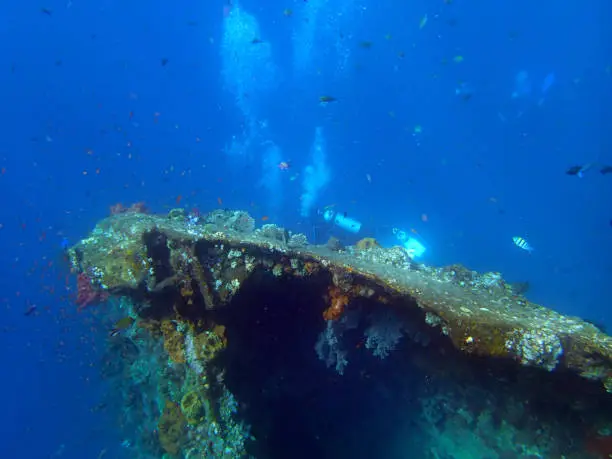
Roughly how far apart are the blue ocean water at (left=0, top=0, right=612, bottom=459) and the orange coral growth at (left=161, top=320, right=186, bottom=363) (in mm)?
26874

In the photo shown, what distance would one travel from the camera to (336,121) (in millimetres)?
43188

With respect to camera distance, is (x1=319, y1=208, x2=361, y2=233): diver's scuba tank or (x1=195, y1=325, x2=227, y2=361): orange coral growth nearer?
(x1=195, y1=325, x2=227, y2=361): orange coral growth

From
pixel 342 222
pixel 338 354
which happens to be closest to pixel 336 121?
pixel 342 222

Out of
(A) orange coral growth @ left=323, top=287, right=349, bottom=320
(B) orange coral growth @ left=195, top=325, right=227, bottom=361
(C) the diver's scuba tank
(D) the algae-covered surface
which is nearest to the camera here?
(D) the algae-covered surface

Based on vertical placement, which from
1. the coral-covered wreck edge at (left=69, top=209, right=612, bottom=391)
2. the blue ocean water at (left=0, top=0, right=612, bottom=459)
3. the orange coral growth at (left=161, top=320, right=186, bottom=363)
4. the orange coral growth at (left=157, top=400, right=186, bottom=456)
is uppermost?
the blue ocean water at (left=0, top=0, right=612, bottom=459)

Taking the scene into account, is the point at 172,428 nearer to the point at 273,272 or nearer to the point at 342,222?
A: the point at 273,272

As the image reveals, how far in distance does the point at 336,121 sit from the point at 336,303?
1608 inches

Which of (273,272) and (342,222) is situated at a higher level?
(342,222)

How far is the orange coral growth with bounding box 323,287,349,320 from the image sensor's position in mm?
4891

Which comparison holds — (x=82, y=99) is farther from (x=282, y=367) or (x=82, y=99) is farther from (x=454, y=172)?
(x=282, y=367)

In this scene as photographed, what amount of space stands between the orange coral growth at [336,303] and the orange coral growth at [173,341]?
2040mm

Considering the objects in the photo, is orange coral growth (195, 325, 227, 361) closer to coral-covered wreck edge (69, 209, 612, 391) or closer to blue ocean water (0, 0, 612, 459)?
coral-covered wreck edge (69, 209, 612, 391)

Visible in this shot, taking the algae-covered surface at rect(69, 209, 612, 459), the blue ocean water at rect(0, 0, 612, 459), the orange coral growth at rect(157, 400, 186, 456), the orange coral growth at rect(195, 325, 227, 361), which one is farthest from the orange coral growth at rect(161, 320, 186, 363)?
the blue ocean water at rect(0, 0, 612, 459)

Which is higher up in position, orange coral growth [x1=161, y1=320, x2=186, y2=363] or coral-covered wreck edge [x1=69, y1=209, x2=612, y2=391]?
coral-covered wreck edge [x1=69, y1=209, x2=612, y2=391]
